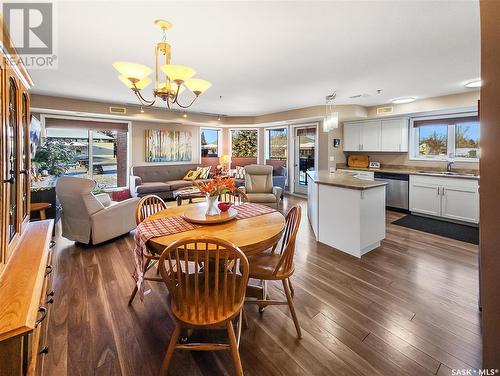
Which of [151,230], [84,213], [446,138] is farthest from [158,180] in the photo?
[446,138]

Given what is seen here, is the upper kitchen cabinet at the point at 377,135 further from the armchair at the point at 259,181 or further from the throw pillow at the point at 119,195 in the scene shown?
the throw pillow at the point at 119,195

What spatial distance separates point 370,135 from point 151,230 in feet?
19.0

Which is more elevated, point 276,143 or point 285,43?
point 285,43

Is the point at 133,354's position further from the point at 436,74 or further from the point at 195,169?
the point at 195,169

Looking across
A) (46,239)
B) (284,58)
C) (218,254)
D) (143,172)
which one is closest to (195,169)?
(143,172)

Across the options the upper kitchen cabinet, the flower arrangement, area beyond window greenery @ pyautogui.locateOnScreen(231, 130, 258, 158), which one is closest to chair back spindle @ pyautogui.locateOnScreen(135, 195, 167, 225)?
the flower arrangement

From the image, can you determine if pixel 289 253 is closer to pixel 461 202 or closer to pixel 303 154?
pixel 461 202

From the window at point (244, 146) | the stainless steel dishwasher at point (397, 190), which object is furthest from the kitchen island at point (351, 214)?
the window at point (244, 146)

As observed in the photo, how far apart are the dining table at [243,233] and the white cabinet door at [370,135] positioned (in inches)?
186

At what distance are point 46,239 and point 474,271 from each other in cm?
415

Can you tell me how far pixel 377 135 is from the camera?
19.2 feet

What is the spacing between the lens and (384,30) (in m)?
2.32

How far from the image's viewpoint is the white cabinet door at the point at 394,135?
5.49 meters

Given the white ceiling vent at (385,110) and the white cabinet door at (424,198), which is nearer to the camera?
the white cabinet door at (424,198)
